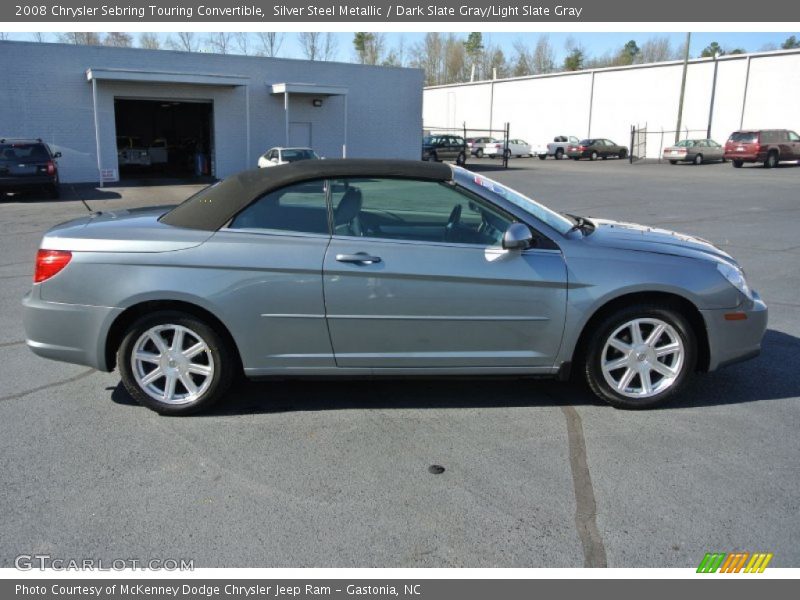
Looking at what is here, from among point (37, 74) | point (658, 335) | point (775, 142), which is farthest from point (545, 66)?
point (658, 335)

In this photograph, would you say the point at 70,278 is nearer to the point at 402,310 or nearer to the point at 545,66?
the point at 402,310

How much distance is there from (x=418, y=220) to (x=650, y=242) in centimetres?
156

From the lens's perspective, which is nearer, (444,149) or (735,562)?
(735,562)

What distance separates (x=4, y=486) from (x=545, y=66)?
99.6m

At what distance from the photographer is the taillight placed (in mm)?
4316

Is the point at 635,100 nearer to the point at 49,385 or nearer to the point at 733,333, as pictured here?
the point at 733,333

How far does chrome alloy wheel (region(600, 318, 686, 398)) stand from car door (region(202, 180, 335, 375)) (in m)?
1.82

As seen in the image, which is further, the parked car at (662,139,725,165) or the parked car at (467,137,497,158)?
the parked car at (467,137,497,158)

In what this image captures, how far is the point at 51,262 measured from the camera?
4340mm

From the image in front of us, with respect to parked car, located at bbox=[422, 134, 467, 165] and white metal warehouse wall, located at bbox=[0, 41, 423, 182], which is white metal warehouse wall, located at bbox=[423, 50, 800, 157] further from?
white metal warehouse wall, located at bbox=[0, 41, 423, 182]

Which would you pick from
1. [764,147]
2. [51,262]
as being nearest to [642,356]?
[51,262]

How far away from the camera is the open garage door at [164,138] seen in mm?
30531

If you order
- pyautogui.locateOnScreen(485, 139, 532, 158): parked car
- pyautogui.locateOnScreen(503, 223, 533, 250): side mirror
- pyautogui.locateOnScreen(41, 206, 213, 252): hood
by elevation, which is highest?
pyautogui.locateOnScreen(485, 139, 532, 158): parked car

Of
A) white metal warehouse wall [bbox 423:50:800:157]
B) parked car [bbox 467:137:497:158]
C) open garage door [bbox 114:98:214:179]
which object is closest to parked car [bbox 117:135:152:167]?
open garage door [bbox 114:98:214:179]
